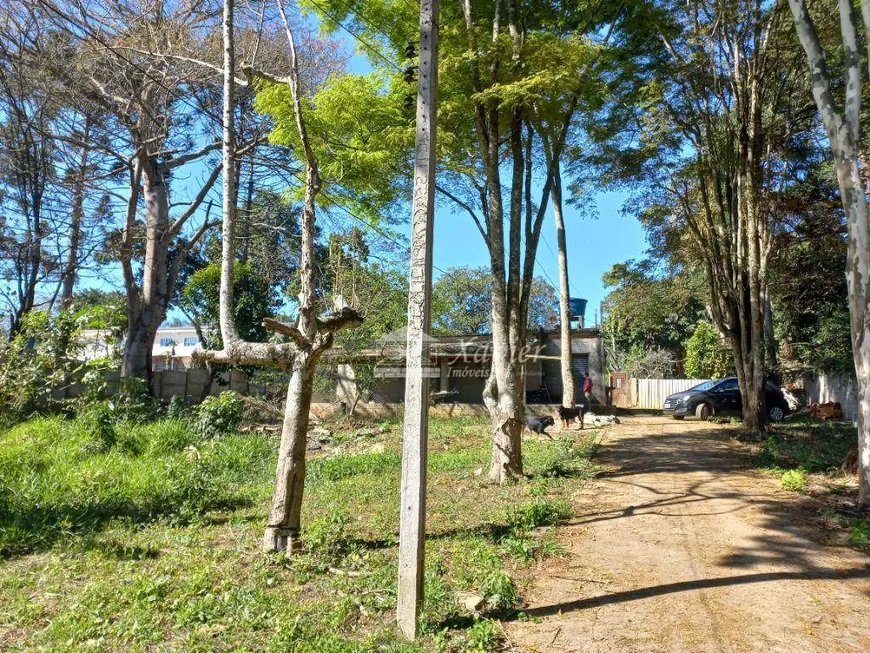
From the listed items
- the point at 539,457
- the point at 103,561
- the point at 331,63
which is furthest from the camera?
the point at 331,63

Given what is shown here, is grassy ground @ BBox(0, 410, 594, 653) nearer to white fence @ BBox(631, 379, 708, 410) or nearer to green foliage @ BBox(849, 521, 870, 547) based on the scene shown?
green foliage @ BBox(849, 521, 870, 547)

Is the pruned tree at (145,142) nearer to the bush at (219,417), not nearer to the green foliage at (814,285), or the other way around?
the bush at (219,417)

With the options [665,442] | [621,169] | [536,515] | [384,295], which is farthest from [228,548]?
[621,169]

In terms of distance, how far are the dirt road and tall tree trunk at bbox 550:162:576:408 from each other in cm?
712

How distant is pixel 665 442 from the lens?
39.7 ft

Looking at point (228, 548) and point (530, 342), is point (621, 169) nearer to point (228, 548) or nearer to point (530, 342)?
point (530, 342)

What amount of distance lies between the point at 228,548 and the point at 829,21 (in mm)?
14892

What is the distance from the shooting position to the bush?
41.3 ft

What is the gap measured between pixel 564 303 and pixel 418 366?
12.4 m

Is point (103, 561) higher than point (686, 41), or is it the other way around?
point (686, 41)

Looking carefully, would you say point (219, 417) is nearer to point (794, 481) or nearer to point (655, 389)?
point (794, 481)

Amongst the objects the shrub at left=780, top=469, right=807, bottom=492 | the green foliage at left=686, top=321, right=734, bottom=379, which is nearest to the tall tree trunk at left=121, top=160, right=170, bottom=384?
the shrub at left=780, top=469, right=807, bottom=492

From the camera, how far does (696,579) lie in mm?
4816

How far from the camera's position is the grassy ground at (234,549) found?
13.3 ft
